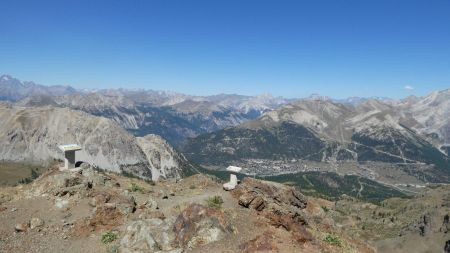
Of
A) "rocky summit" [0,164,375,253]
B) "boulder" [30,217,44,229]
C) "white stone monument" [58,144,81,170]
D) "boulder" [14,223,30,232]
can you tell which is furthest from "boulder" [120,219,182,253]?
"white stone monument" [58,144,81,170]

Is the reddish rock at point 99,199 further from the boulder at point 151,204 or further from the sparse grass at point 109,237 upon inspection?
the sparse grass at point 109,237

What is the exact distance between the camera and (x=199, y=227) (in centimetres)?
3709

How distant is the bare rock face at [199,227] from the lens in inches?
1426

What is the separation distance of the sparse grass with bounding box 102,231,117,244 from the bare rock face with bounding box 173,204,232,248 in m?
5.80

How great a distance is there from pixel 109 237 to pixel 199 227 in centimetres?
870

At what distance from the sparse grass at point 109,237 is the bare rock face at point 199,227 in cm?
580

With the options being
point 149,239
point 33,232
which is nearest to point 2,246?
point 33,232

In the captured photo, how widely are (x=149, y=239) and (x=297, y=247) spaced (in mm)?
12572

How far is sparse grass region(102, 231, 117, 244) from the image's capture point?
3906cm

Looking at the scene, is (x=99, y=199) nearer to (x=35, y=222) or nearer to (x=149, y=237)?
(x=35, y=222)

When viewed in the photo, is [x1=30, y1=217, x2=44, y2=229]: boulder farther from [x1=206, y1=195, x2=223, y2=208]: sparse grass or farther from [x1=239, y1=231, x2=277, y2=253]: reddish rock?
[x1=239, y1=231, x2=277, y2=253]: reddish rock

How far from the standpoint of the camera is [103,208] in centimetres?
4412

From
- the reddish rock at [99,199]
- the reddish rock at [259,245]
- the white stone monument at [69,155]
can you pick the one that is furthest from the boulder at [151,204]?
the reddish rock at [259,245]

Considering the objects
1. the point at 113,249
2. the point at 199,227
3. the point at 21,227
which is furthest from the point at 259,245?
the point at 21,227
